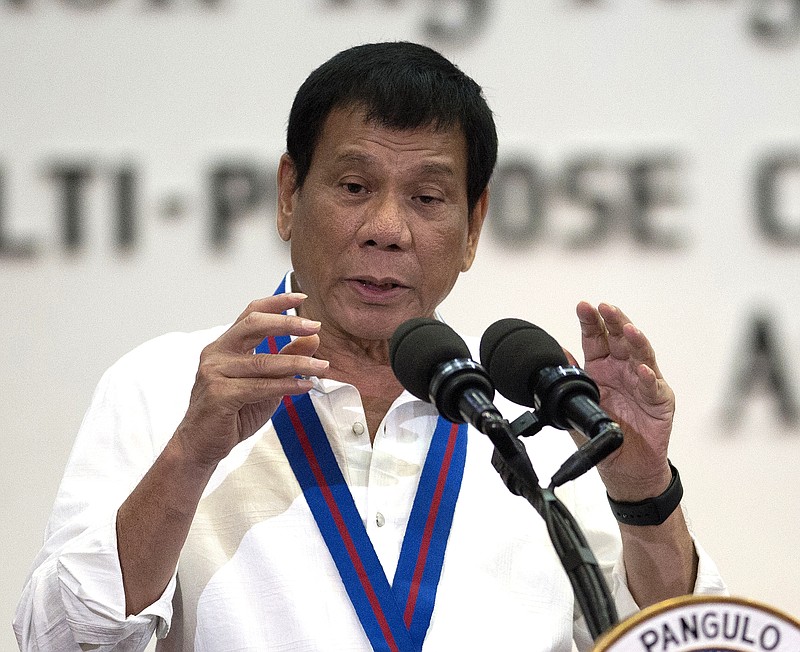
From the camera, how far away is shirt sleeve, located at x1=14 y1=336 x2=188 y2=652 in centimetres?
176

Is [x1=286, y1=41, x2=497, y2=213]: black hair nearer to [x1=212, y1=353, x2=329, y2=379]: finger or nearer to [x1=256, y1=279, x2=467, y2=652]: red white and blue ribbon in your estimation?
[x1=256, y1=279, x2=467, y2=652]: red white and blue ribbon

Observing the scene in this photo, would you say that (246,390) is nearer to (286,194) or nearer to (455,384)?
(455,384)

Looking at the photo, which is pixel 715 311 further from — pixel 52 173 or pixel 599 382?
pixel 52 173

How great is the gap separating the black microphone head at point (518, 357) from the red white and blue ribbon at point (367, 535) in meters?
0.54

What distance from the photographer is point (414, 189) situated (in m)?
2.11

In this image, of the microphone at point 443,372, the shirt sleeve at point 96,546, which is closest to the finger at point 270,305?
the microphone at point 443,372

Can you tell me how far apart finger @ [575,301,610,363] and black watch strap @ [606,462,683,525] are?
21 cm

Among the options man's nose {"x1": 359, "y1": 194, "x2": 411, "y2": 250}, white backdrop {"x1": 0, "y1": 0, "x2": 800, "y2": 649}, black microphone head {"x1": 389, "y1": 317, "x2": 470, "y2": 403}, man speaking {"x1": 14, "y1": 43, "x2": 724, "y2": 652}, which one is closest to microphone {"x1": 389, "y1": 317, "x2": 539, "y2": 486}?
black microphone head {"x1": 389, "y1": 317, "x2": 470, "y2": 403}

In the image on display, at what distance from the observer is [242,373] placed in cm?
164

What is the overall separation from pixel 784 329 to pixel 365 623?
4.99 ft

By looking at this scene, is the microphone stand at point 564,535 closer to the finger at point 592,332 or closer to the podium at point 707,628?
the podium at point 707,628

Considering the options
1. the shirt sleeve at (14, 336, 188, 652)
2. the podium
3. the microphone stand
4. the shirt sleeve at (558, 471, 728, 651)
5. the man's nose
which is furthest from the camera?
the shirt sleeve at (558, 471, 728, 651)

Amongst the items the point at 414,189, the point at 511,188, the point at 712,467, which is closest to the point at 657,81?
the point at 511,188

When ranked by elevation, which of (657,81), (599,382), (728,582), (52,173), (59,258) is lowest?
(728,582)
